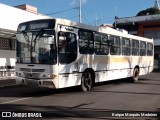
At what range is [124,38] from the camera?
1961 cm

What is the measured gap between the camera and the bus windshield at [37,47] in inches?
514

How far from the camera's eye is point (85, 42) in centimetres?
1512

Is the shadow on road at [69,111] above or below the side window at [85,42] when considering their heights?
below

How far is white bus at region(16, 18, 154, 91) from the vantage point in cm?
1305

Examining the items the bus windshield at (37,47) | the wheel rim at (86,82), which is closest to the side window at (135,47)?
the wheel rim at (86,82)

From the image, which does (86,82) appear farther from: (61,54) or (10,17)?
(10,17)

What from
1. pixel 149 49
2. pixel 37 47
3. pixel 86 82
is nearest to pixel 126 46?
pixel 149 49

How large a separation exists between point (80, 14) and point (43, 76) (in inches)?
1084

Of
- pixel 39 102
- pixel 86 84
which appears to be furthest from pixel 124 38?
pixel 39 102

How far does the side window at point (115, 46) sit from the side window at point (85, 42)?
2.39m

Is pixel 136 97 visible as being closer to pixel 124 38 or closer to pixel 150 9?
pixel 124 38

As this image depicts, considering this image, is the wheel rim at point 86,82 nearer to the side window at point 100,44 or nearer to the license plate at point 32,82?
the side window at point 100,44

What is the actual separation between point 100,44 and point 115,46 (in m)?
1.94

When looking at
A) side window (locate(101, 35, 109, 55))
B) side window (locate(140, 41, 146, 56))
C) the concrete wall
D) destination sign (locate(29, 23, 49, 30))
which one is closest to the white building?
the concrete wall
